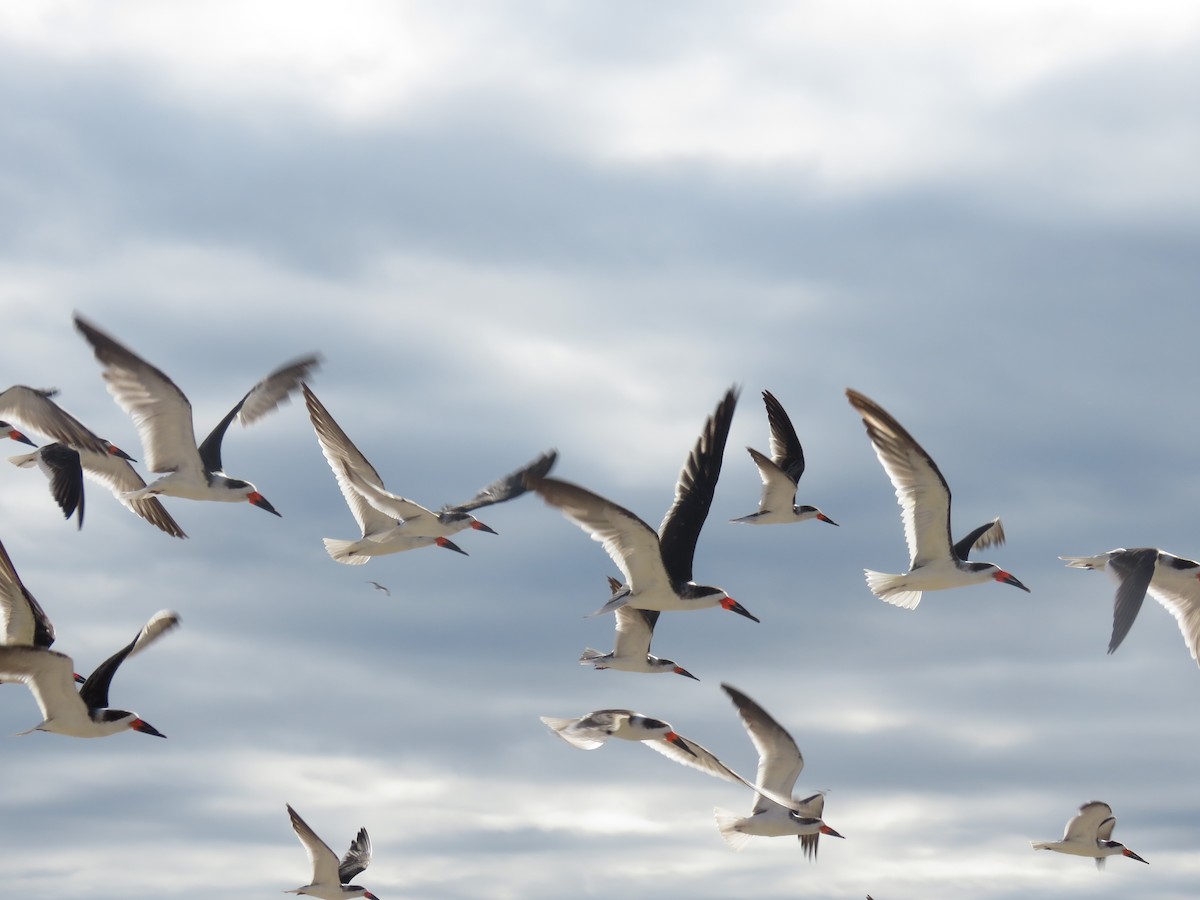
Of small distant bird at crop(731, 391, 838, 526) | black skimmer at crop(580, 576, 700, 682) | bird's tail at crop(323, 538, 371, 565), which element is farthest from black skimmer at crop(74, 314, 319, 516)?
small distant bird at crop(731, 391, 838, 526)

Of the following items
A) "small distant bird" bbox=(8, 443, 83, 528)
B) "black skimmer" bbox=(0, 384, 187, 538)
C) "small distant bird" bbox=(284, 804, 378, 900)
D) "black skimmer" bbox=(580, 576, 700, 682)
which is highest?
"black skimmer" bbox=(0, 384, 187, 538)

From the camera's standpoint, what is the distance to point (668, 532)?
72.9ft

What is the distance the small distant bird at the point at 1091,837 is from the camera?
26484mm

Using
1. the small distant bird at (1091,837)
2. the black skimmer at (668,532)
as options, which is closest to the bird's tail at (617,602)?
the black skimmer at (668,532)

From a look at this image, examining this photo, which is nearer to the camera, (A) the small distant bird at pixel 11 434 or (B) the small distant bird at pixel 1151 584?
(B) the small distant bird at pixel 1151 584

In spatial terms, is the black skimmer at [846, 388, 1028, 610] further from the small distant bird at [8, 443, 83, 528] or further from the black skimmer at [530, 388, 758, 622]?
the small distant bird at [8, 443, 83, 528]

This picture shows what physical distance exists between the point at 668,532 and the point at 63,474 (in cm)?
998

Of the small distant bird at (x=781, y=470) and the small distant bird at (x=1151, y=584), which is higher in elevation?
the small distant bird at (x=781, y=470)

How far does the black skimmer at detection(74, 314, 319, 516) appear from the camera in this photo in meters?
23.2

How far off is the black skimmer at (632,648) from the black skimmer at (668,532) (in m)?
2.48

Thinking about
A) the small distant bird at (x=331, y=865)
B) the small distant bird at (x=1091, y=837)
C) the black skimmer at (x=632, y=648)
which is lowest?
the small distant bird at (x=331, y=865)

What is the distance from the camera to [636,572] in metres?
21.8

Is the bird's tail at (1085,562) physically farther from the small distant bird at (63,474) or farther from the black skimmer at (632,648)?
the small distant bird at (63,474)

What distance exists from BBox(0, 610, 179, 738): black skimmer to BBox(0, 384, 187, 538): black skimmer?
21.6 ft
